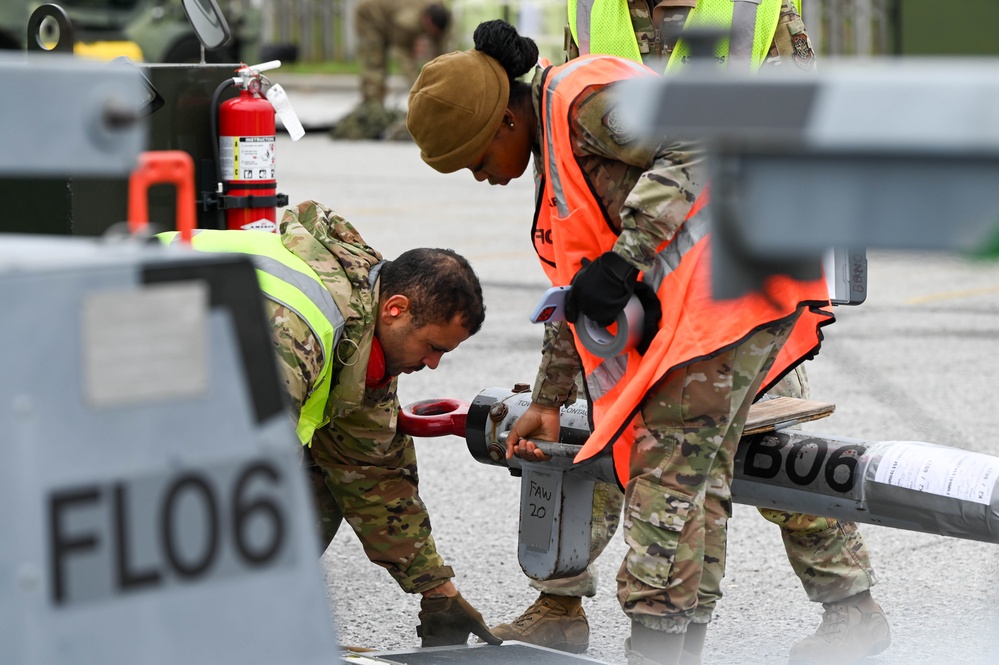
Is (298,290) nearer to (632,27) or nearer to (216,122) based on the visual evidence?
(632,27)

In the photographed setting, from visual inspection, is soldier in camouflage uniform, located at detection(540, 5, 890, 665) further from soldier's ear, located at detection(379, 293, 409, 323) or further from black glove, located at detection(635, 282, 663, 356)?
soldier's ear, located at detection(379, 293, 409, 323)

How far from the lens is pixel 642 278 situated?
329 cm

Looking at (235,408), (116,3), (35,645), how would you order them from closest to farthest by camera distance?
(35,645) → (235,408) → (116,3)

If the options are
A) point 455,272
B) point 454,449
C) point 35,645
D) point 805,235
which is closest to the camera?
point 805,235

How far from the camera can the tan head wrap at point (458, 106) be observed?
3.39m

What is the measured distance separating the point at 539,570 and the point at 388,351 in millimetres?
759

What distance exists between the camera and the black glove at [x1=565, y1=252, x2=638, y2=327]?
3.11 metres

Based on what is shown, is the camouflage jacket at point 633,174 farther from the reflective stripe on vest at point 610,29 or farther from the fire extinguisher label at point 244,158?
the fire extinguisher label at point 244,158

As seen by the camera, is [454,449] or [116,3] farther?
[116,3]

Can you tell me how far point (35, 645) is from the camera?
146 cm

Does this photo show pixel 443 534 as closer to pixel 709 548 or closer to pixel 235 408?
pixel 709 548

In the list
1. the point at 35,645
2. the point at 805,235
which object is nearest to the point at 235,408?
the point at 35,645

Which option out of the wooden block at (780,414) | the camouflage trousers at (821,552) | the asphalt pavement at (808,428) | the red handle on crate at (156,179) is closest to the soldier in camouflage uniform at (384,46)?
the asphalt pavement at (808,428)

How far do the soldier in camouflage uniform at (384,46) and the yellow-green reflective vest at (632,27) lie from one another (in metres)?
13.8
